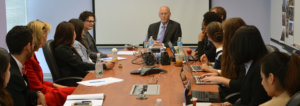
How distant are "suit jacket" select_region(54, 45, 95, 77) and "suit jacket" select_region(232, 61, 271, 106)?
2.04m

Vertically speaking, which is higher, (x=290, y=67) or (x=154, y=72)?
(x=290, y=67)

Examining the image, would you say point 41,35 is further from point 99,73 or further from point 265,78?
point 265,78

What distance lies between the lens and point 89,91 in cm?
293

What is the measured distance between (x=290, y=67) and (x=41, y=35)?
7.86 ft

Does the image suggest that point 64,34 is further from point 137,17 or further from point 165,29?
point 137,17

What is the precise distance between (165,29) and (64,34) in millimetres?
2643

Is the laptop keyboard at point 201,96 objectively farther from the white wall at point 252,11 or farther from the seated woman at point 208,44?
the white wall at point 252,11

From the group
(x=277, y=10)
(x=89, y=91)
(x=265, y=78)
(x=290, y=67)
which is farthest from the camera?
(x=277, y=10)

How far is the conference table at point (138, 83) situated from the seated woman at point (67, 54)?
34 centimetres

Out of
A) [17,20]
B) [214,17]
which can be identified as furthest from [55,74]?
[17,20]

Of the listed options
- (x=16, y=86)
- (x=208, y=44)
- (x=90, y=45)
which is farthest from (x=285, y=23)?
(x=16, y=86)

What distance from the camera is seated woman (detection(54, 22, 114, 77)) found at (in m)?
3.92

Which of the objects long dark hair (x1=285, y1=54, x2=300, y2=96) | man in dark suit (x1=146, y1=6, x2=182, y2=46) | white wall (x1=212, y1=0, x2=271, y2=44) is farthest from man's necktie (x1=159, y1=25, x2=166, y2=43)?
long dark hair (x1=285, y1=54, x2=300, y2=96)

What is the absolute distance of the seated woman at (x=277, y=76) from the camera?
1919 millimetres
